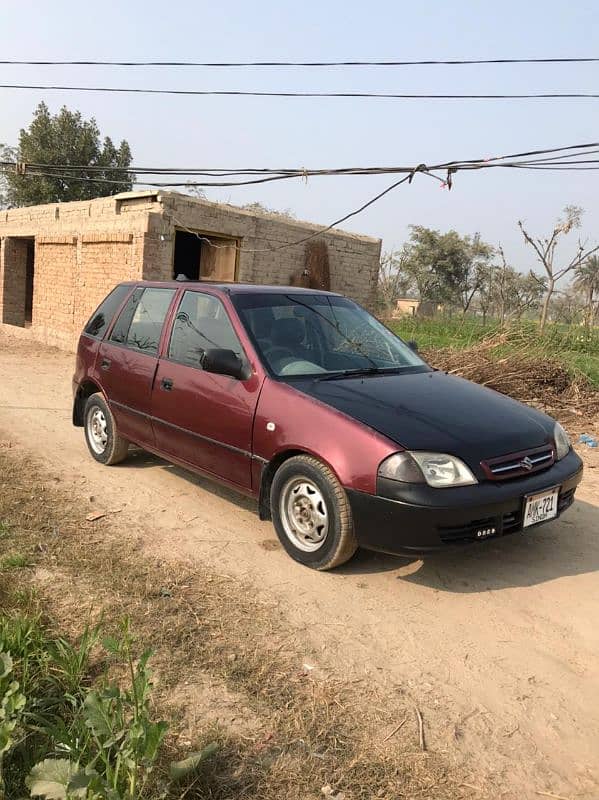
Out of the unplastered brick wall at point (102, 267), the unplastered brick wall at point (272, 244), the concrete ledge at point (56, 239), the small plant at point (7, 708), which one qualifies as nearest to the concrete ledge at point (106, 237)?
the unplastered brick wall at point (102, 267)

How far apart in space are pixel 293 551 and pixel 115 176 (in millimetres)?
32321

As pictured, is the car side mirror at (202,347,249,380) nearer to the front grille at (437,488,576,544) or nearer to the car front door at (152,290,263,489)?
the car front door at (152,290,263,489)

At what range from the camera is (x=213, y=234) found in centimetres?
1280

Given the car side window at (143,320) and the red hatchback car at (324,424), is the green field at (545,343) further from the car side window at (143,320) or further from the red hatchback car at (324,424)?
the car side window at (143,320)

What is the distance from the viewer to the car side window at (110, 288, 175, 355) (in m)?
5.22

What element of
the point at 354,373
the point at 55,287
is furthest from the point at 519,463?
the point at 55,287

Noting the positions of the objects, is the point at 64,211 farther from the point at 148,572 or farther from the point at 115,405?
the point at 148,572

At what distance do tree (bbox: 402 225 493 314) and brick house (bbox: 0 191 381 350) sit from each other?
24700mm

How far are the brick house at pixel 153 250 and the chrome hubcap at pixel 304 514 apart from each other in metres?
8.81

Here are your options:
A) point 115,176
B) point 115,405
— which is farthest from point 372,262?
point 115,176

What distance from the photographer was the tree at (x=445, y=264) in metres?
38.6

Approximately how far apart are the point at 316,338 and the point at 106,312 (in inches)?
90.0

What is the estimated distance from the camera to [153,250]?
11.9m

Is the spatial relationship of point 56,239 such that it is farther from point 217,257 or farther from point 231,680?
point 231,680
